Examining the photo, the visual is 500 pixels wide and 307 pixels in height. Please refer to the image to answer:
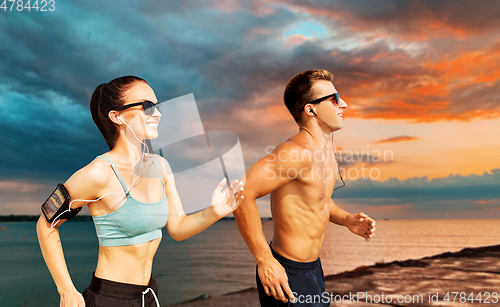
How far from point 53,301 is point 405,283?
108ft

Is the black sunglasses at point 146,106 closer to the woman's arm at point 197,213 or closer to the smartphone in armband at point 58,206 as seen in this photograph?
the woman's arm at point 197,213

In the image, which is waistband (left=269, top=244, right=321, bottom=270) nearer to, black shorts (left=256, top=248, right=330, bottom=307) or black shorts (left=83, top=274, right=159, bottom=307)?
→ black shorts (left=256, top=248, right=330, bottom=307)

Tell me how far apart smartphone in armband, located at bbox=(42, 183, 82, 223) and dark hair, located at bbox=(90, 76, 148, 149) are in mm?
532

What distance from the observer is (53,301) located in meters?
32.0

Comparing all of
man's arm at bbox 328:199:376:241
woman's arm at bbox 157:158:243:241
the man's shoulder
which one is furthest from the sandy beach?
woman's arm at bbox 157:158:243:241

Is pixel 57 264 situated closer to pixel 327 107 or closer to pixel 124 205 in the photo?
pixel 124 205

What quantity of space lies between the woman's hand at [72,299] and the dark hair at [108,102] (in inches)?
42.3

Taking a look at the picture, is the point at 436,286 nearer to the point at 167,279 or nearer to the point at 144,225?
the point at 144,225

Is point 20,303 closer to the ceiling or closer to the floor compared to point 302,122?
closer to the floor

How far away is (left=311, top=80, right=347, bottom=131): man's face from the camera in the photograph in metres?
3.43

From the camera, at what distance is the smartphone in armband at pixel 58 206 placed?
2211 mm

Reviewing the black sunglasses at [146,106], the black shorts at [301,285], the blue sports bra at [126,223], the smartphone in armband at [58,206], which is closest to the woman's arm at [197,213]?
the blue sports bra at [126,223]

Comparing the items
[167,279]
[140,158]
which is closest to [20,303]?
[167,279]

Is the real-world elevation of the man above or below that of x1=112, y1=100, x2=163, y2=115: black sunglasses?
below
